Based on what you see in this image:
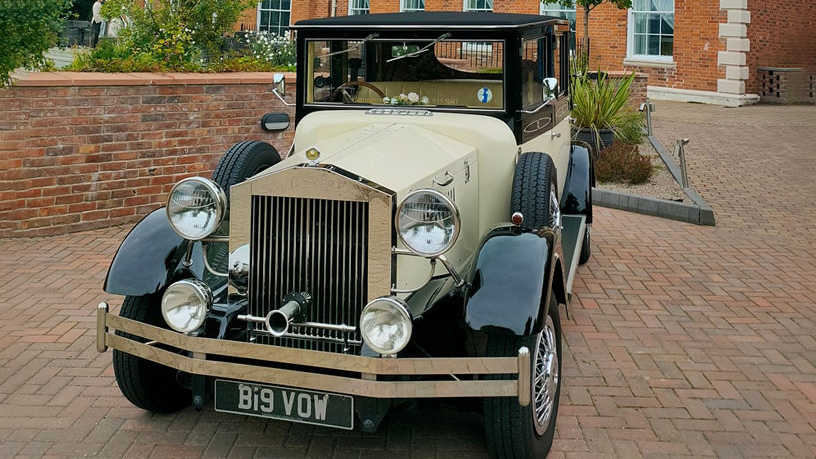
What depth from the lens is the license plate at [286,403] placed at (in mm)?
3613

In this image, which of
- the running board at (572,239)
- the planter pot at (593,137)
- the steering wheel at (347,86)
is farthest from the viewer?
the planter pot at (593,137)

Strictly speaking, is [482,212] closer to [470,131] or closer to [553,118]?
[470,131]

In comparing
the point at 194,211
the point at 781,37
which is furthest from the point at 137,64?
the point at 781,37

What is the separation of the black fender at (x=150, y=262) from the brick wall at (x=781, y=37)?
17122 mm

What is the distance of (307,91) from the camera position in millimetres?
5379

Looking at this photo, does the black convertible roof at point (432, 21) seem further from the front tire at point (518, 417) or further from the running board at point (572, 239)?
the front tire at point (518, 417)

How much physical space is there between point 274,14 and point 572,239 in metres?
20.9

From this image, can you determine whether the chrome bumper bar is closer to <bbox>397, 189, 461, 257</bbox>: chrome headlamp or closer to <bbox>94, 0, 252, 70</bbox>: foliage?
<bbox>397, 189, 461, 257</bbox>: chrome headlamp

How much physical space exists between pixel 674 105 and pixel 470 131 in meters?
15.0

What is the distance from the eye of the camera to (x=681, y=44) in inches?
766

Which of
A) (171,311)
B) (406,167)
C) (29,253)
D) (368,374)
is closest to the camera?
(368,374)

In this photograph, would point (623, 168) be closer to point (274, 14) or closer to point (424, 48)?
point (424, 48)

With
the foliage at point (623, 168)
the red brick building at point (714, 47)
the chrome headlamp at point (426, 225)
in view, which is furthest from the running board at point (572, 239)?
the red brick building at point (714, 47)

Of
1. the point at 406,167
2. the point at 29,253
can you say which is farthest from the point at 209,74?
the point at 406,167
